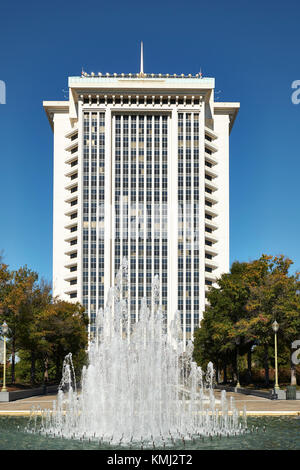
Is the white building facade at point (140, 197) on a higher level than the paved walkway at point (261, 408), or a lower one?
higher

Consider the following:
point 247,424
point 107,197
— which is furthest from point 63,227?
point 247,424

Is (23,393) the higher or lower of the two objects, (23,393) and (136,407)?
the lower

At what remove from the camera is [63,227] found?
98438 mm

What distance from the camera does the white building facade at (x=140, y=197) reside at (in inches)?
3693

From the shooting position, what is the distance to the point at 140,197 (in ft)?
316

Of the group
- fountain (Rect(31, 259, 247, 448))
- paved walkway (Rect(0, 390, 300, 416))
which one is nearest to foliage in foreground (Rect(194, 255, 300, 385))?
paved walkway (Rect(0, 390, 300, 416))

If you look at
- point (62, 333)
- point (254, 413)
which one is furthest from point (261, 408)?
point (62, 333)

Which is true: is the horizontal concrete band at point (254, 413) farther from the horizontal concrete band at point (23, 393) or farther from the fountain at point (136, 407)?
the horizontal concrete band at point (23, 393)

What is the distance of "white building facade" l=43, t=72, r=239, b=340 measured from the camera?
93.8 metres

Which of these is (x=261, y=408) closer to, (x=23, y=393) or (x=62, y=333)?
(x=23, y=393)

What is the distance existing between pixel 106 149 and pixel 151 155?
7.79 m

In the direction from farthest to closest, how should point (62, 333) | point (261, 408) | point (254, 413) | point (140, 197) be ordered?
point (140, 197)
point (62, 333)
point (261, 408)
point (254, 413)

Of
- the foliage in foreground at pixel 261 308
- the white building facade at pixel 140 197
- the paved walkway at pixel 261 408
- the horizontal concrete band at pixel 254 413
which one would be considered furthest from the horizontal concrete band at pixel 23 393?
the white building facade at pixel 140 197

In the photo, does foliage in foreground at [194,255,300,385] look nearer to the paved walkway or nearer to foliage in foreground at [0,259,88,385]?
the paved walkway
